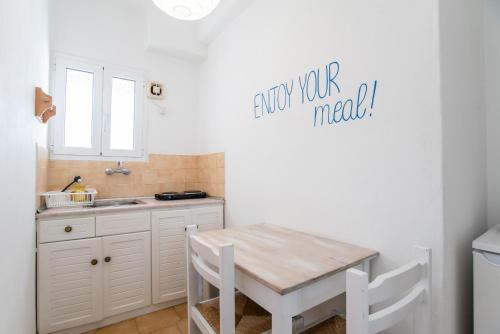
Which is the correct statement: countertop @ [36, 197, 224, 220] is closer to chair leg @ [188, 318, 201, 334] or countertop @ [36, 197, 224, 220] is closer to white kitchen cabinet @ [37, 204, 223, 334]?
white kitchen cabinet @ [37, 204, 223, 334]

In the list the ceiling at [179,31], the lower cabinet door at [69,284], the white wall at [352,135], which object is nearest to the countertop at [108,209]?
the lower cabinet door at [69,284]

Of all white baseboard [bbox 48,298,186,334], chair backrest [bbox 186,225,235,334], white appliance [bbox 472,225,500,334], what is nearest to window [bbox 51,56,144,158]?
white baseboard [bbox 48,298,186,334]

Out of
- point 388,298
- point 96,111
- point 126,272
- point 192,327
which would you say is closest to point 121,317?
point 126,272

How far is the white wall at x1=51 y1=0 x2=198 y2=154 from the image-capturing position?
2.26 meters

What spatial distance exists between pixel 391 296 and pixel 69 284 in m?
2.06

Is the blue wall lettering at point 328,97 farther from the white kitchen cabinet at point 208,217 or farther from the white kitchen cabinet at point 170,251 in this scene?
the white kitchen cabinet at point 170,251

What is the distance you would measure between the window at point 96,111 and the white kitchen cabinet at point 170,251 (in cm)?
88

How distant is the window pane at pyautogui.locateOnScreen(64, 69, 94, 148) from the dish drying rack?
1.81 feet

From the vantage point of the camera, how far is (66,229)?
5.60 ft

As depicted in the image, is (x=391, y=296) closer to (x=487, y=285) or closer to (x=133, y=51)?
(x=487, y=285)

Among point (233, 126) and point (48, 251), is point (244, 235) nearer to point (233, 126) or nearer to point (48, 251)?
point (233, 126)

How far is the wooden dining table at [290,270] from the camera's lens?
2.76ft

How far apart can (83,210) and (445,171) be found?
221 cm

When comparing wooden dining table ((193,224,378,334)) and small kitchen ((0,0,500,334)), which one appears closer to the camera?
wooden dining table ((193,224,378,334))
